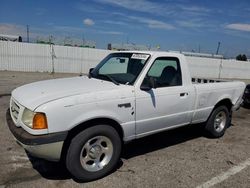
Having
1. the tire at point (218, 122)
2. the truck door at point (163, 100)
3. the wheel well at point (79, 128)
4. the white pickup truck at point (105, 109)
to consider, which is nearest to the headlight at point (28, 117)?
the white pickup truck at point (105, 109)

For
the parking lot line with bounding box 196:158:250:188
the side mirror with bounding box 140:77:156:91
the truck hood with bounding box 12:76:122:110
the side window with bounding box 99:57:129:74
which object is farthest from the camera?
the side window with bounding box 99:57:129:74

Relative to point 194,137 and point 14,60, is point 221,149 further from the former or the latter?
point 14,60

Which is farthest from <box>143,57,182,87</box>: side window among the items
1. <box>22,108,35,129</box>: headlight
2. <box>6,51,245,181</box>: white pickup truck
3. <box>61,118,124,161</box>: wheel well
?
<box>22,108,35,129</box>: headlight

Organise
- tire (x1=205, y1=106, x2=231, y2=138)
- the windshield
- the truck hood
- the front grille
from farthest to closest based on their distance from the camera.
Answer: tire (x1=205, y1=106, x2=231, y2=138) → the windshield → the front grille → the truck hood

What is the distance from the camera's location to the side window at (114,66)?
16.1ft

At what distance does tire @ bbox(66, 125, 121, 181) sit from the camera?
350 centimetres

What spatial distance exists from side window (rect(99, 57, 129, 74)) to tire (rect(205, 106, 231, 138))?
2.28m

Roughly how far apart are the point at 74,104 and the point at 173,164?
6.84 ft

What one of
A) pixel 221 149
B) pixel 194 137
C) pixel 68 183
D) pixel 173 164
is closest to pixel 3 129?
pixel 68 183

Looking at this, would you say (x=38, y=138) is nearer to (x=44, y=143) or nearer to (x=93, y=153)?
(x=44, y=143)

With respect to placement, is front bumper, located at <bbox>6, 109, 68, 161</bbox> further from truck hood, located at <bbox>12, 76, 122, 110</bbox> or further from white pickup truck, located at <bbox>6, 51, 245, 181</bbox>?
truck hood, located at <bbox>12, 76, 122, 110</bbox>

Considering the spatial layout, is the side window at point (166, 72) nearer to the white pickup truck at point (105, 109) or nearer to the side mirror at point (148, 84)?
the white pickup truck at point (105, 109)

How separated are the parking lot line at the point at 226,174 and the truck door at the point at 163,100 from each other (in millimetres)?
1163

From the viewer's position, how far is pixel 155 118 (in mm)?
4359
